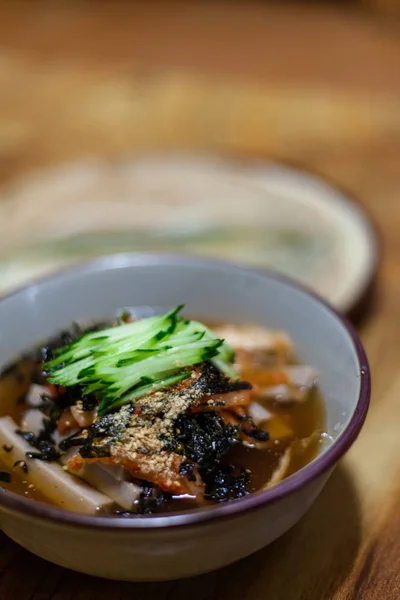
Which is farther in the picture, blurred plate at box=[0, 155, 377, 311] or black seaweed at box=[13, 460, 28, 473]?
blurred plate at box=[0, 155, 377, 311]

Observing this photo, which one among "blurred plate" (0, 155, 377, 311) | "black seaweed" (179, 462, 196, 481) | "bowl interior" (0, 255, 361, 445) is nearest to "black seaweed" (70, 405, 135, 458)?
"black seaweed" (179, 462, 196, 481)

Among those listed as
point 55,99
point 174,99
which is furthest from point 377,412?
point 55,99

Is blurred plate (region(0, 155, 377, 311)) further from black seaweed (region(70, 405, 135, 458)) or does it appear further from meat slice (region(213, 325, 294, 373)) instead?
black seaweed (region(70, 405, 135, 458))

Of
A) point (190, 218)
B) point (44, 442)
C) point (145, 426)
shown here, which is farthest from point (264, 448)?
point (190, 218)

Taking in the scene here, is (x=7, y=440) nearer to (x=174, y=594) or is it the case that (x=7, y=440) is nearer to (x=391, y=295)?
(x=174, y=594)

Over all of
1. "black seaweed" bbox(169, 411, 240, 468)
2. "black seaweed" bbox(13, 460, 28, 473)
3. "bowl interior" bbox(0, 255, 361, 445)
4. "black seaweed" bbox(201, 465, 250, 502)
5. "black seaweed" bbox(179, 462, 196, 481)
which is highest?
"bowl interior" bbox(0, 255, 361, 445)
